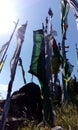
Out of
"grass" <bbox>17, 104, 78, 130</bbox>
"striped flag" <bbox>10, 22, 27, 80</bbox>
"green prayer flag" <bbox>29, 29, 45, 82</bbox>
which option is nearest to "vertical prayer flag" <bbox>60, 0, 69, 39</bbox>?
"green prayer flag" <bbox>29, 29, 45, 82</bbox>

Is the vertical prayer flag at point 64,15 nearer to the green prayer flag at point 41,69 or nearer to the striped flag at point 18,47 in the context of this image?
the green prayer flag at point 41,69

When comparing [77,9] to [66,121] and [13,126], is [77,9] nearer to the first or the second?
[66,121]

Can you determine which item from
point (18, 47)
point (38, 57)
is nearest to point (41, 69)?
point (38, 57)

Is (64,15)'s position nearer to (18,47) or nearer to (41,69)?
(41,69)

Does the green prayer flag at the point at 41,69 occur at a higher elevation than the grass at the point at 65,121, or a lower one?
higher

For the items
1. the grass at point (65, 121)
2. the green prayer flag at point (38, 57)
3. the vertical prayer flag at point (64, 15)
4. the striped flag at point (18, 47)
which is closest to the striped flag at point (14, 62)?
the striped flag at point (18, 47)

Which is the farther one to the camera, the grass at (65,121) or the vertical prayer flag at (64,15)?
the vertical prayer flag at (64,15)

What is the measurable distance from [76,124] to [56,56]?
10.7ft

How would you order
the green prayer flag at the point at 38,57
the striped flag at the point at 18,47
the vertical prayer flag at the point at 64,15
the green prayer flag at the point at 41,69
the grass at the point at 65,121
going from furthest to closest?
the vertical prayer flag at the point at 64,15, the green prayer flag at the point at 38,57, the grass at the point at 65,121, the green prayer flag at the point at 41,69, the striped flag at the point at 18,47

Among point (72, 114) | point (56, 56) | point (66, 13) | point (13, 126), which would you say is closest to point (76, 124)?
point (72, 114)

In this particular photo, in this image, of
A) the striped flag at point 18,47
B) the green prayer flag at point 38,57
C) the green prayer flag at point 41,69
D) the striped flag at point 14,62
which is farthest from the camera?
the green prayer flag at point 38,57

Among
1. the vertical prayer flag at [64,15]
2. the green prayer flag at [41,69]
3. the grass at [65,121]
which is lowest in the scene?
the grass at [65,121]

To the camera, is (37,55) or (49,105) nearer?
(49,105)

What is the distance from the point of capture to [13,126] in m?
11.5
